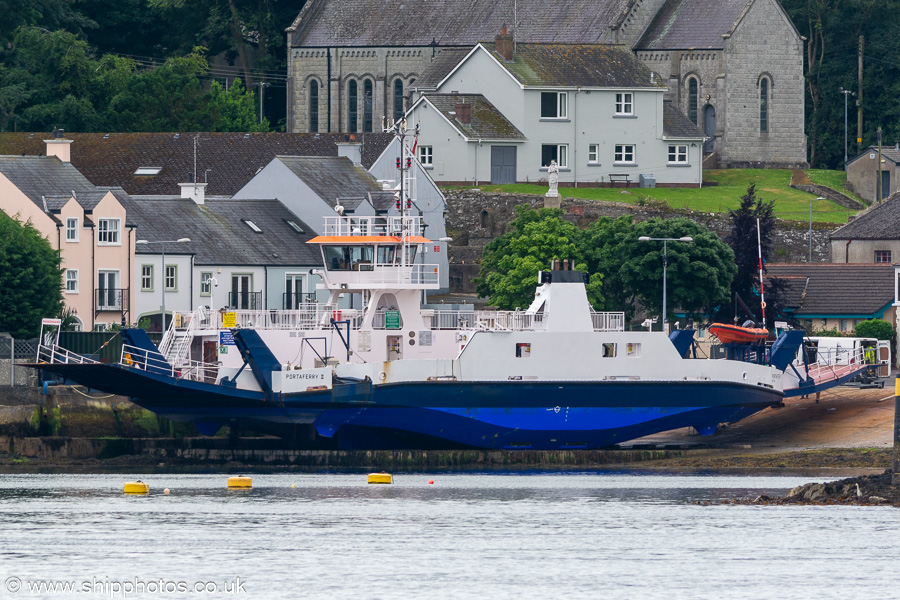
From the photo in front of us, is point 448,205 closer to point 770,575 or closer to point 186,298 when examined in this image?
point 186,298

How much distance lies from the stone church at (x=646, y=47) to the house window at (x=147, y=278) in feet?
104

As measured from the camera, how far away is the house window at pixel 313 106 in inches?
5059

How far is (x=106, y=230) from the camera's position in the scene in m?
84.1

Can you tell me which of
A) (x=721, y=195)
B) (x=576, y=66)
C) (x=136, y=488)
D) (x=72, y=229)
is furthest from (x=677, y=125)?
(x=136, y=488)

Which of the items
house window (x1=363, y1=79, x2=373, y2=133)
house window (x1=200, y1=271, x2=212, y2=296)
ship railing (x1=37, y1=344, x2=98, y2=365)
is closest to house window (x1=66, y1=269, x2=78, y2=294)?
house window (x1=200, y1=271, x2=212, y2=296)

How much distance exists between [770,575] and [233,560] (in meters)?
11.3

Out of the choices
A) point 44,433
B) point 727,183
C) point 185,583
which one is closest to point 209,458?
point 44,433

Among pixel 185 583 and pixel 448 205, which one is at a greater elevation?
pixel 448 205

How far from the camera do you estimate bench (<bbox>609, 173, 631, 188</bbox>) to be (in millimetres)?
111188

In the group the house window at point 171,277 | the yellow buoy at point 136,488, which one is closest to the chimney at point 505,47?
the house window at point 171,277

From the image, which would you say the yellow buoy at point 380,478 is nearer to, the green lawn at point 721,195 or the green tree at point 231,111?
the green lawn at point 721,195

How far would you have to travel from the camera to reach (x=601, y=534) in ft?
165

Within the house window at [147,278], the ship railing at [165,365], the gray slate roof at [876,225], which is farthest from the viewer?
the gray slate roof at [876,225]

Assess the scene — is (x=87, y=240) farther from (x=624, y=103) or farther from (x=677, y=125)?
(x=677, y=125)
